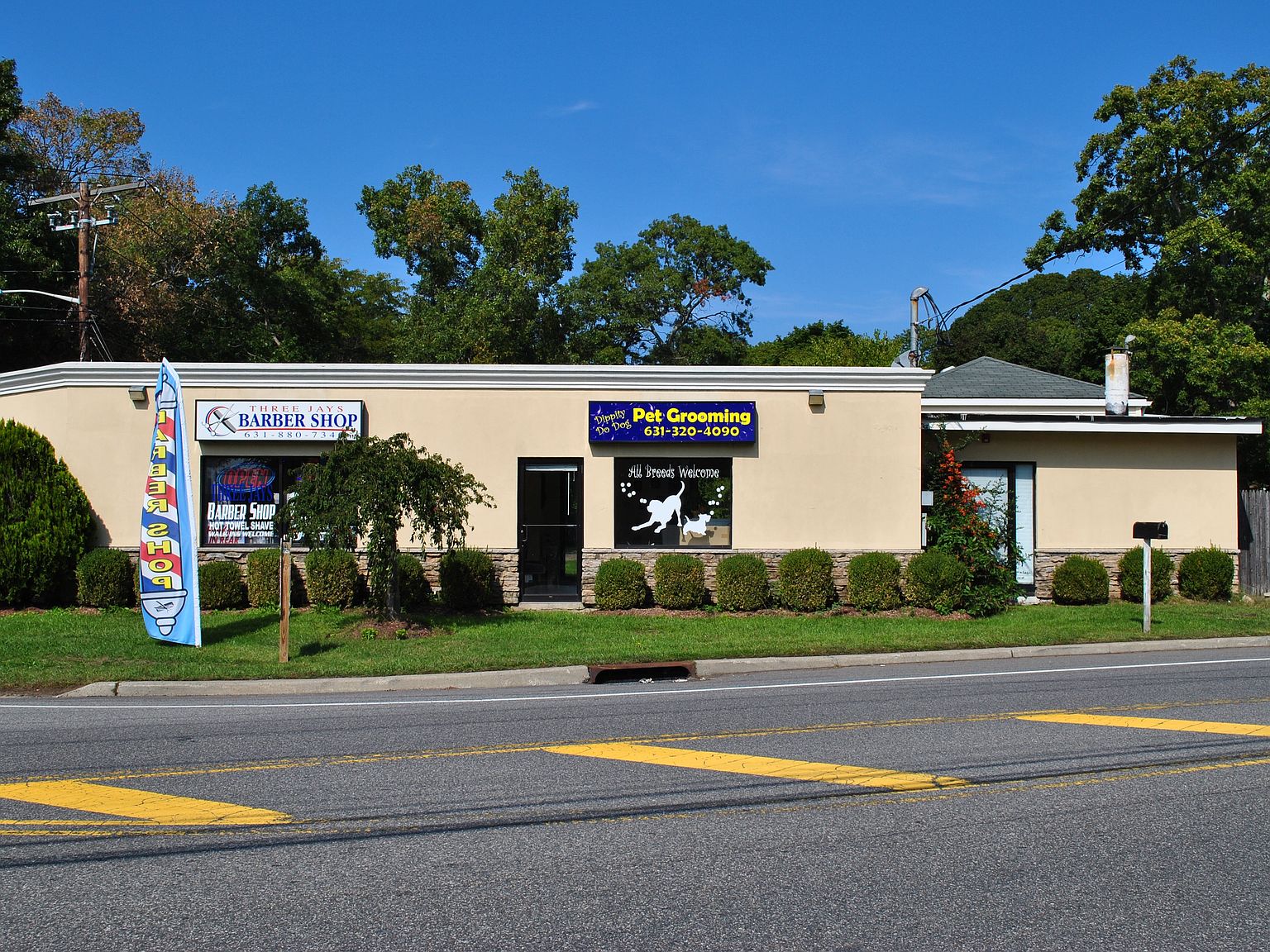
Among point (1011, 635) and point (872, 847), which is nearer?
point (872, 847)

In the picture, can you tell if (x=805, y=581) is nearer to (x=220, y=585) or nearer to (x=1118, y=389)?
(x=1118, y=389)

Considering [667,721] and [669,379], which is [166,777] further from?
[669,379]

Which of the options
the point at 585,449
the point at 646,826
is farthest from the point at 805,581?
the point at 646,826

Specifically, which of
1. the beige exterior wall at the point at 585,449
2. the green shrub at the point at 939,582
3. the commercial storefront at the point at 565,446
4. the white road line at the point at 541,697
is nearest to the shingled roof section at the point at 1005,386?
the beige exterior wall at the point at 585,449

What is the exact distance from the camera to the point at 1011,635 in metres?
14.9

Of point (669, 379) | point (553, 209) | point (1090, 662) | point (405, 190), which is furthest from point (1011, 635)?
point (405, 190)

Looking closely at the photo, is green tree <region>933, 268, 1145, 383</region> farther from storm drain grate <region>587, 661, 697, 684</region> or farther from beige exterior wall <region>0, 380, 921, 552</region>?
storm drain grate <region>587, 661, 697, 684</region>

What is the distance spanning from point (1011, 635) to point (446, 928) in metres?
12.0

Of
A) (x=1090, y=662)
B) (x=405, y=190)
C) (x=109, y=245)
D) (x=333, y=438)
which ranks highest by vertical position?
(x=405, y=190)

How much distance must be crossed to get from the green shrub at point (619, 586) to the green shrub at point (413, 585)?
2878 mm

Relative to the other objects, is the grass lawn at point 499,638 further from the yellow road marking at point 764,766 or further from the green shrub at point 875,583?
the yellow road marking at point 764,766

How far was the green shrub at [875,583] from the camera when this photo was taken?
57.8 ft

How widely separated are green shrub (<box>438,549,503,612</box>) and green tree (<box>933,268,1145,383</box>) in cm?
2468

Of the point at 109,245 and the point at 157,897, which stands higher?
the point at 109,245
